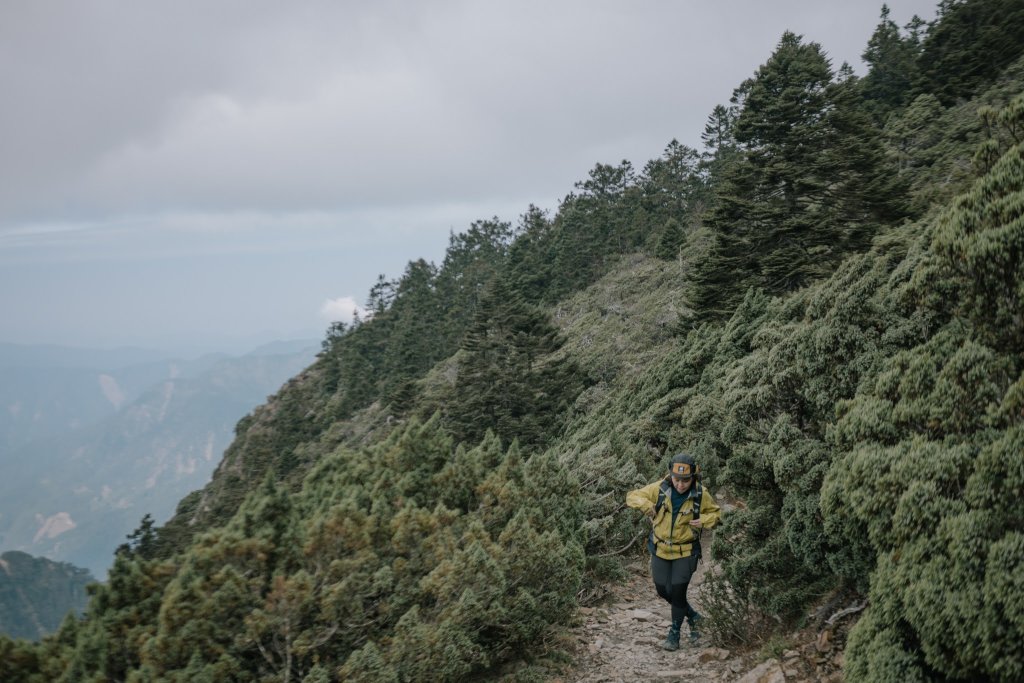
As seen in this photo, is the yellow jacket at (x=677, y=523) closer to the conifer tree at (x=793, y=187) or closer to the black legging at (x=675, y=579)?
the black legging at (x=675, y=579)

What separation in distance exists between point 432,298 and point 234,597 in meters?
54.1

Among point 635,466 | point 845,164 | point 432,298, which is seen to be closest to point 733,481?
point 635,466

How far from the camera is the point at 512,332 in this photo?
25.7 metres

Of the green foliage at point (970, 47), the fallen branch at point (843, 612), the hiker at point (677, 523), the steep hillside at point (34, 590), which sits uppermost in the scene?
the green foliage at point (970, 47)

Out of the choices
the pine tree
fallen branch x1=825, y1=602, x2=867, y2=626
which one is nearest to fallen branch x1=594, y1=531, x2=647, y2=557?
fallen branch x1=825, y1=602, x2=867, y2=626

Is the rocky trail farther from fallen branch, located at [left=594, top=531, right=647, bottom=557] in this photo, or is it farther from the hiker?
fallen branch, located at [left=594, top=531, right=647, bottom=557]

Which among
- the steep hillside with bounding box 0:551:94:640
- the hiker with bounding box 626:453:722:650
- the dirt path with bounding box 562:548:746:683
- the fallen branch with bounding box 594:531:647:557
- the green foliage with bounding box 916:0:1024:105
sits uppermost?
the green foliage with bounding box 916:0:1024:105

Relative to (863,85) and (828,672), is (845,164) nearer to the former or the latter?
(828,672)

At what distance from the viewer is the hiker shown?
5.30m

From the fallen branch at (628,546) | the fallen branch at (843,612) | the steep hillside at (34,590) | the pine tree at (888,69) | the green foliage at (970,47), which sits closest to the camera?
the fallen branch at (843,612)

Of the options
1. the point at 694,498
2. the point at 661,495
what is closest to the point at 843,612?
the point at 694,498

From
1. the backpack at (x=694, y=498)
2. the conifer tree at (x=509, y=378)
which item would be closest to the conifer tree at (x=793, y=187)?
the conifer tree at (x=509, y=378)

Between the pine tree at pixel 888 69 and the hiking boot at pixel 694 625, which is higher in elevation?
the pine tree at pixel 888 69

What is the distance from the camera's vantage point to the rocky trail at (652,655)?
4.27 m
